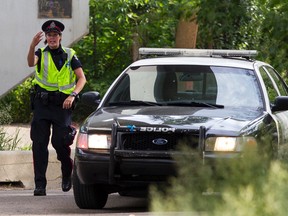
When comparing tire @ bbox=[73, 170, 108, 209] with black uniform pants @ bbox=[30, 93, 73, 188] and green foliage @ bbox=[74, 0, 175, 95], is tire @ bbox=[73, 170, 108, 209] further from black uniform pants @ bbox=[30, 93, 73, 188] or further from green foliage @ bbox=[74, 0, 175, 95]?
green foliage @ bbox=[74, 0, 175, 95]

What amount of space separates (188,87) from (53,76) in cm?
155

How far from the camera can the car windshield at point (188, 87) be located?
11.0 meters

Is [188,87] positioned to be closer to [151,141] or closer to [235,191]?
[151,141]

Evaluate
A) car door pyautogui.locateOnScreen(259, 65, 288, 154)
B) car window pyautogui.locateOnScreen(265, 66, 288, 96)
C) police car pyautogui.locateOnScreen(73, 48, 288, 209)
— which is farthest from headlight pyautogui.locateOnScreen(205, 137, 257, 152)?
car window pyautogui.locateOnScreen(265, 66, 288, 96)

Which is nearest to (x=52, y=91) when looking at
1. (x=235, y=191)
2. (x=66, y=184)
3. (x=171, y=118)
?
(x=66, y=184)

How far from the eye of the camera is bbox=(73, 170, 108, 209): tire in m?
10.5

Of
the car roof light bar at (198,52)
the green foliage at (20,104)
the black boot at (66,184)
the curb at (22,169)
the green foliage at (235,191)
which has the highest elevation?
the green foliage at (235,191)

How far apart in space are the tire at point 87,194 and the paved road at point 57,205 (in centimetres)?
6

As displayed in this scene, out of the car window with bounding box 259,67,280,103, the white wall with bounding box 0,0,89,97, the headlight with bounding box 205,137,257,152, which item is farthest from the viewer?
the white wall with bounding box 0,0,89,97

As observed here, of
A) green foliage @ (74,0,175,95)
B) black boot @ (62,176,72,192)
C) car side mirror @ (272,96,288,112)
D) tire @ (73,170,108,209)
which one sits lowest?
green foliage @ (74,0,175,95)

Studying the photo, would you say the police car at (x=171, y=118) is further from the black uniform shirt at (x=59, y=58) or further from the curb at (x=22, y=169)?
the curb at (x=22, y=169)

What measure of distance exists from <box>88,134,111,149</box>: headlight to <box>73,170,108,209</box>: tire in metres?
0.49

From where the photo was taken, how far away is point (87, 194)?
34.5 feet

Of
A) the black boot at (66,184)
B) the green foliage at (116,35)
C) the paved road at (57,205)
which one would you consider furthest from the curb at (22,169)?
the green foliage at (116,35)
